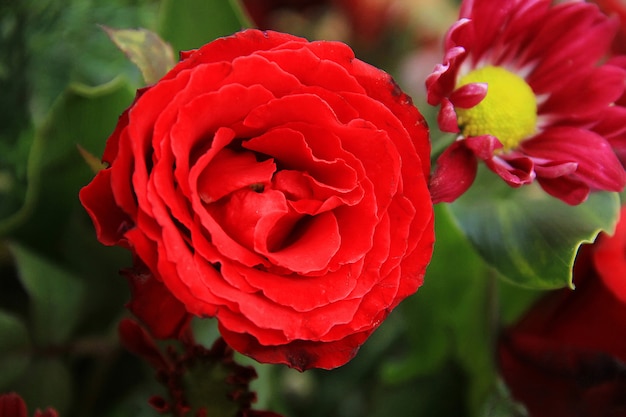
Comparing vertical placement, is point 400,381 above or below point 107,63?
below

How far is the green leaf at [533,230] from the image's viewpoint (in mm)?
389

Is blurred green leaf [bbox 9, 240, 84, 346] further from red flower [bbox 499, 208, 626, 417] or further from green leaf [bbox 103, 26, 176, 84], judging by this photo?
red flower [bbox 499, 208, 626, 417]

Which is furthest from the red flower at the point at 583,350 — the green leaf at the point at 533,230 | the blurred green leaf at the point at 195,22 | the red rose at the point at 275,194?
the blurred green leaf at the point at 195,22

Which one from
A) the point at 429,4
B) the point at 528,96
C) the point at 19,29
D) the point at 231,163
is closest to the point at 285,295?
the point at 231,163

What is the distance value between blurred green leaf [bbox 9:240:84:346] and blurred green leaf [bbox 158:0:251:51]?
0.17 m

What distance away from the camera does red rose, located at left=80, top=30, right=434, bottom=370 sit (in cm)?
28

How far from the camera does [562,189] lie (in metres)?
0.36

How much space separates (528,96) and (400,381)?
0.24 meters

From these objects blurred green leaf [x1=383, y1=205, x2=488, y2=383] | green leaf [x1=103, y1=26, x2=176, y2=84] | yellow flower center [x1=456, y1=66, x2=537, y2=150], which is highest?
green leaf [x1=103, y1=26, x2=176, y2=84]

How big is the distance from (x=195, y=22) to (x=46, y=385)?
0.26 metres

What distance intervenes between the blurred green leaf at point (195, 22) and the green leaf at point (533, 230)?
0.19 meters

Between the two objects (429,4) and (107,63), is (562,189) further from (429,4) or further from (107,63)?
(429,4)

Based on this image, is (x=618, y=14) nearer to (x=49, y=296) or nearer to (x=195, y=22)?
(x=195, y=22)

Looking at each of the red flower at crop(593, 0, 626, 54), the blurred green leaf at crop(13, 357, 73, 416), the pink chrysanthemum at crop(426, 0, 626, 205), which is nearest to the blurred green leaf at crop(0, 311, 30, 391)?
the blurred green leaf at crop(13, 357, 73, 416)
